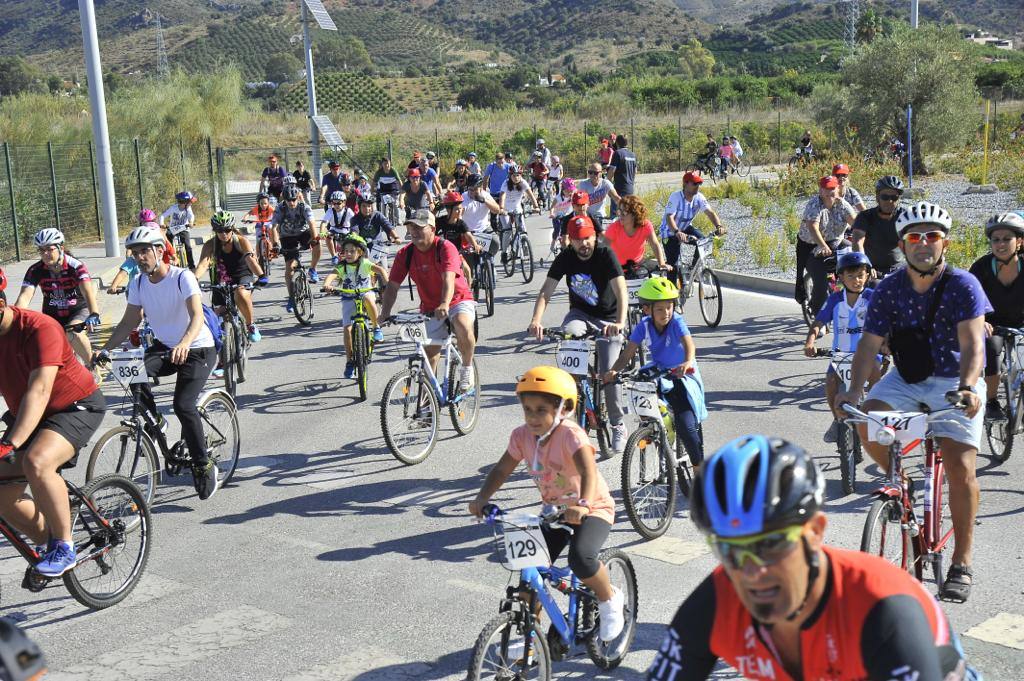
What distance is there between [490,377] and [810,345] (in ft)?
15.2

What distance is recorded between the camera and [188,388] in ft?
26.9

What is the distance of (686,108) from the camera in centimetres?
7300

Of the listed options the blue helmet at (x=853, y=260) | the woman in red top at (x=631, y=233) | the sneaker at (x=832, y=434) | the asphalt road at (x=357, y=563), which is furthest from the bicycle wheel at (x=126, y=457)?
the woman in red top at (x=631, y=233)

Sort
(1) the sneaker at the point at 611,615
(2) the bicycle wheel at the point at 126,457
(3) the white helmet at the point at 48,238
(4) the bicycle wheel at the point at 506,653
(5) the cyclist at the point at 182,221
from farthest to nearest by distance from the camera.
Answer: (5) the cyclist at the point at 182,221, (3) the white helmet at the point at 48,238, (2) the bicycle wheel at the point at 126,457, (1) the sneaker at the point at 611,615, (4) the bicycle wheel at the point at 506,653

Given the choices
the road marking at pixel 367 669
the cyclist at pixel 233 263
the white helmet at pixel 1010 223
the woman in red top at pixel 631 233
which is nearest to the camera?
the road marking at pixel 367 669

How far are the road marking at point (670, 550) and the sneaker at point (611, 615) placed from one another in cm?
187

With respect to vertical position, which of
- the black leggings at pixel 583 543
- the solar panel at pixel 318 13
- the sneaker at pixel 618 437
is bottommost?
the sneaker at pixel 618 437

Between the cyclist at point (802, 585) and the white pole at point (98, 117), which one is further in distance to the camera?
the white pole at point (98, 117)

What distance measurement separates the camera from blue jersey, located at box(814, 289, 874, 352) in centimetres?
901

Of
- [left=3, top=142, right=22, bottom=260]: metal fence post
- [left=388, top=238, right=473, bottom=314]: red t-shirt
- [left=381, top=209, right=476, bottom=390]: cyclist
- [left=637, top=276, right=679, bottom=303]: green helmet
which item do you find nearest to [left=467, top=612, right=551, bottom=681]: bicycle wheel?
[left=637, top=276, right=679, bottom=303]: green helmet

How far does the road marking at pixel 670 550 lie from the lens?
7148 mm

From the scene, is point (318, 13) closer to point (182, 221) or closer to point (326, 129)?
point (326, 129)

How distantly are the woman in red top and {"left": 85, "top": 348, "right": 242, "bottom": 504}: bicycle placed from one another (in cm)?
494

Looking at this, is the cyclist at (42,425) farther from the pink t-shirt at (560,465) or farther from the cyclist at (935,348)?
the cyclist at (935,348)
